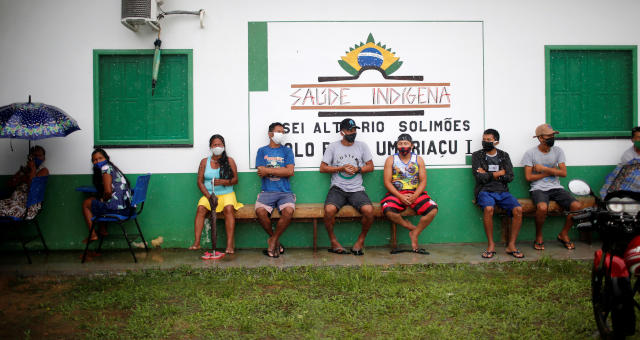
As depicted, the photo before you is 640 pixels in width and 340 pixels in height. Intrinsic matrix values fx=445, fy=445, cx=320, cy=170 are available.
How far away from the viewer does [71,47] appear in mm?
6535

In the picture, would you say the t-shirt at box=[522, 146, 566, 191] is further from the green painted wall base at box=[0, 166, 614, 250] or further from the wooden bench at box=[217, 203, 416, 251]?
the wooden bench at box=[217, 203, 416, 251]

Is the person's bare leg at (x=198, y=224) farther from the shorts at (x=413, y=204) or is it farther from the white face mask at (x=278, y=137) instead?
the shorts at (x=413, y=204)

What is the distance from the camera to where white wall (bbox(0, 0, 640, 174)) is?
21.4 ft

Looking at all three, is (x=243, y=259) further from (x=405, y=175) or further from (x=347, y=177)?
(x=405, y=175)

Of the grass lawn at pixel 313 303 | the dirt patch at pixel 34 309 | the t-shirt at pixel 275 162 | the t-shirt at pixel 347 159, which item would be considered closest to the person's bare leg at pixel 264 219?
the t-shirt at pixel 275 162

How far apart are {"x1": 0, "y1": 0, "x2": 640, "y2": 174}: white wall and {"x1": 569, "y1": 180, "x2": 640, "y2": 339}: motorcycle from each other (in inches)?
155

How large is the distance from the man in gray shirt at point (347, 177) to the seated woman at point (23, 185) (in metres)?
3.94

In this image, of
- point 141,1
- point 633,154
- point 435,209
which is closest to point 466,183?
point 435,209

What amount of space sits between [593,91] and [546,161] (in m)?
1.54

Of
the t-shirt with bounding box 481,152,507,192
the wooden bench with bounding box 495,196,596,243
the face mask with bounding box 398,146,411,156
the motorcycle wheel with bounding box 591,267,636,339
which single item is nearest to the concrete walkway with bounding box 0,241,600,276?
the wooden bench with bounding box 495,196,596,243

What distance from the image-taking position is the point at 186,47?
21.6 ft

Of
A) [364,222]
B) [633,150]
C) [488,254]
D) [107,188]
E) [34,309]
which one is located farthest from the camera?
[633,150]

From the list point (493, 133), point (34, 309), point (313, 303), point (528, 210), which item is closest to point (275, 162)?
point (313, 303)

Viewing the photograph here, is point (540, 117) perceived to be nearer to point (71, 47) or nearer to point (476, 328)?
point (476, 328)
